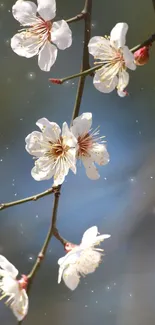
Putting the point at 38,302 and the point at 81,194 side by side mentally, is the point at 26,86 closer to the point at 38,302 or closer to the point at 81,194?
the point at 81,194

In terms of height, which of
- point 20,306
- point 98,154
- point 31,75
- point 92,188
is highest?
point 31,75

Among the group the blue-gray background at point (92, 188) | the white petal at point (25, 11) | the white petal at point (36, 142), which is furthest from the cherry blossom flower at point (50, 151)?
the blue-gray background at point (92, 188)

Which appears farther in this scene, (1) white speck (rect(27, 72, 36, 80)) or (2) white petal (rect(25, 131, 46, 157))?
(1) white speck (rect(27, 72, 36, 80))

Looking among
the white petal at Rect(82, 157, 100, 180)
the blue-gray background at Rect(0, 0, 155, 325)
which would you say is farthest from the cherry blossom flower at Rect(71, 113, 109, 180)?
the blue-gray background at Rect(0, 0, 155, 325)

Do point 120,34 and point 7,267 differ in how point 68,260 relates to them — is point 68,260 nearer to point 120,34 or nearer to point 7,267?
point 7,267

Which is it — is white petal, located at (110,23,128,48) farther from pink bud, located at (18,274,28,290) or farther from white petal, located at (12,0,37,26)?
pink bud, located at (18,274,28,290)

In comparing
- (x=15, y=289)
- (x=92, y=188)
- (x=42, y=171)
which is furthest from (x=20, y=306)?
(x=92, y=188)

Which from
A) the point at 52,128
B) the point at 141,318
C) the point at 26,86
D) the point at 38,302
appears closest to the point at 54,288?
the point at 38,302
